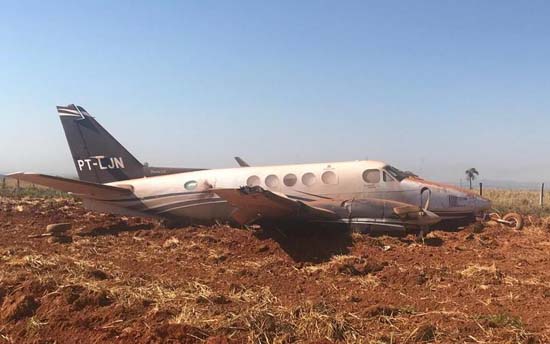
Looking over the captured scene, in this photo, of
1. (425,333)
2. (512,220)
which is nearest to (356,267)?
(425,333)

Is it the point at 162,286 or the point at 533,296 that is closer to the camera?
the point at 533,296

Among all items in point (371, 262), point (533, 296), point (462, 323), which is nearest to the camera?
point (462, 323)

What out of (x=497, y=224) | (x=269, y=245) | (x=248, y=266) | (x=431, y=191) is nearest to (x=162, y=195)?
(x=269, y=245)

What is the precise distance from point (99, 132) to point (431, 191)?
11805 millimetres

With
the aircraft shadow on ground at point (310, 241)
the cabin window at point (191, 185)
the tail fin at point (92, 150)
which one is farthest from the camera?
the tail fin at point (92, 150)

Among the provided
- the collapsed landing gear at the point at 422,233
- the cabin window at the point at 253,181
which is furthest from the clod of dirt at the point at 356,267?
the cabin window at the point at 253,181

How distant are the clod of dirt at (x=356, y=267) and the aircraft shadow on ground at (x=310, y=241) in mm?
802

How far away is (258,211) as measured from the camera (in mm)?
11867

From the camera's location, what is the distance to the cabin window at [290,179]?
44.3 ft

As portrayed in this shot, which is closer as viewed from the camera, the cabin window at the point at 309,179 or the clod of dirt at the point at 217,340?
the clod of dirt at the point at 217,340

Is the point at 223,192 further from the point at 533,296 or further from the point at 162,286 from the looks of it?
the point at 533,296

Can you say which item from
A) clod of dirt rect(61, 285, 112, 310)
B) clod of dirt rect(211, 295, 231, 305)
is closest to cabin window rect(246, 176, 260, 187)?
clod of dirt rect(211, 295, 231, 305)

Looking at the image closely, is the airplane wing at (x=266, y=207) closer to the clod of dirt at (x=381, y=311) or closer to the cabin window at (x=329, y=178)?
the cabin window at (x=329, y=178)

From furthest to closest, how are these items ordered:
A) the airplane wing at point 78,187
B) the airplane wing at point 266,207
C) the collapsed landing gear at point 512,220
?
the collapsed landing gear at point 512,220 → the airplane wing at point 78,187 → the airplane wing at point 266,207
